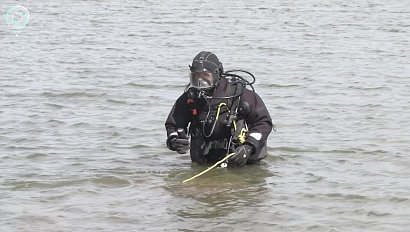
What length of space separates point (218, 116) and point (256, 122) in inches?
15.1

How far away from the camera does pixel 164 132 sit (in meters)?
12.0

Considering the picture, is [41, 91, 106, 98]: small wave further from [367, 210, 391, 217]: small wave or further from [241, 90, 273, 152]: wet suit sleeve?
[367, 210, 391, 217]: small wave

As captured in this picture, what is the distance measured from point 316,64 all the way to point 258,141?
30.0 ft

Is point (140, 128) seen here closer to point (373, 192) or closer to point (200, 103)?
point (200, 103)

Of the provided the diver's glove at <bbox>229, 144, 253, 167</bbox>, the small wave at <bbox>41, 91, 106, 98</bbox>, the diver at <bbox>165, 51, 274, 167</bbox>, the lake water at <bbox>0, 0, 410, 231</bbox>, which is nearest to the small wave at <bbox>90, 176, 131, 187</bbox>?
the lake water at <bbox>0, 0, 410, 231</bbox>

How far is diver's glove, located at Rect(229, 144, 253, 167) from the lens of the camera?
893 centimetres

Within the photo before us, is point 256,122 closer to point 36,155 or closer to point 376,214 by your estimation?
point 376,214

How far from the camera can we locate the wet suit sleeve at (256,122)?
9.05 metres


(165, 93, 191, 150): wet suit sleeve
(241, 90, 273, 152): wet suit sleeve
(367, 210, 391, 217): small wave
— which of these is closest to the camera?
(367, 210, 391, 217): small wave

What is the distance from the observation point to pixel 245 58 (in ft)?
62.6

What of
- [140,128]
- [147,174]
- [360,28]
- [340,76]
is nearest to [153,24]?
[360,28]

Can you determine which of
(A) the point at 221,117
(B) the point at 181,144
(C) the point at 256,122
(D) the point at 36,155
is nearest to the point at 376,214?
(C) the point at 256,122

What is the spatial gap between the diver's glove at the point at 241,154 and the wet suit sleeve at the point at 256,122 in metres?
0.06

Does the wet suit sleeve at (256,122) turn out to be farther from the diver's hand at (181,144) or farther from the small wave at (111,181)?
the small wave at (111,181)
